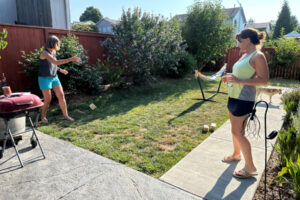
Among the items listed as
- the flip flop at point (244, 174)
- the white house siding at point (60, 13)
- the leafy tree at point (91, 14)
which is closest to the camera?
the flip flop at point (244, 174)

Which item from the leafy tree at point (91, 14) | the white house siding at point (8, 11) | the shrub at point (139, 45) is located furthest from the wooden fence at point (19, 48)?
the leafy tree at point (91, 14)

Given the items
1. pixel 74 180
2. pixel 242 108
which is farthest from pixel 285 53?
pixel 74 180

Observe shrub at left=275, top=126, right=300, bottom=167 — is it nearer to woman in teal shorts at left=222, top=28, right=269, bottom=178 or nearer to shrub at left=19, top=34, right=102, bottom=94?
woman in teal shorts at left=222, top=28, right=269, bottom=178

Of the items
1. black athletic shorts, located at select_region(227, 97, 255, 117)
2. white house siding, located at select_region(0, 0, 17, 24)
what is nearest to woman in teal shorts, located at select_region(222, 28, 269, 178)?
black athletic shorts, located at select_region(227, 97, 255, 117)

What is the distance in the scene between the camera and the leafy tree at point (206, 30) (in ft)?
37.3

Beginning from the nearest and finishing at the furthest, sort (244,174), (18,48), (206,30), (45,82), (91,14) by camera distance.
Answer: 1. (244,174)
2. (45,82)
3. (18,48)
4. (206,30)
5. (91,14)

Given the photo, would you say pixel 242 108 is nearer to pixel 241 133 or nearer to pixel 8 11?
pixel 241 133

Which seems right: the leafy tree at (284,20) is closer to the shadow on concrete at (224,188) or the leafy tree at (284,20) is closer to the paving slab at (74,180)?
the shadow on concrete at (224,188)

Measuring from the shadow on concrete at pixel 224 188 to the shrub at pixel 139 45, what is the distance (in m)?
5.36

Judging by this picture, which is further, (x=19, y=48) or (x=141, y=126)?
(x=19, y=48)

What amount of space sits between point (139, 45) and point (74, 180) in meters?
5.54

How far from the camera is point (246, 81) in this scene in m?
2.08

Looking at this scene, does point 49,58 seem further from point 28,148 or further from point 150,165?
point 150,165

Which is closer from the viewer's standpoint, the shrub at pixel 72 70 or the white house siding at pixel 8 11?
the shrub at pixel 72 70
